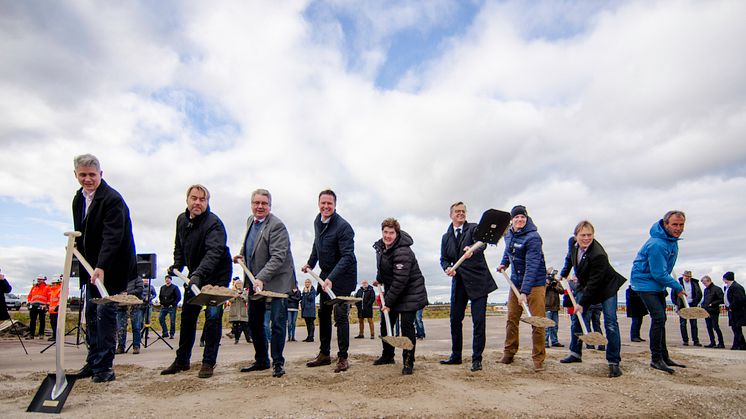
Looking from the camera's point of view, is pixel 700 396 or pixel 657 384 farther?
pixel 657 384

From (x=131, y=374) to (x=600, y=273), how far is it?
19.3ft

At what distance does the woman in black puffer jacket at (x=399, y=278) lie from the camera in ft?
18.5

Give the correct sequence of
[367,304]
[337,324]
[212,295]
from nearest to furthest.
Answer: [212,295] < [337,324] < [367,304]

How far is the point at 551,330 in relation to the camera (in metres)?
10.2

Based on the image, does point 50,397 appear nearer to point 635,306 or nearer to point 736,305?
point 635,306

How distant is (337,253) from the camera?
19.6ft

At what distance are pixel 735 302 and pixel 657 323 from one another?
7.09 metres

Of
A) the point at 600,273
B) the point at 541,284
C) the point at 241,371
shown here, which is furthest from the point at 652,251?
the point at 241,371

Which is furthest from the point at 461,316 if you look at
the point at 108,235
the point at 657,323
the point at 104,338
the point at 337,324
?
the point at 108,235

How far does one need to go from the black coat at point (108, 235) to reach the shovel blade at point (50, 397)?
122cm

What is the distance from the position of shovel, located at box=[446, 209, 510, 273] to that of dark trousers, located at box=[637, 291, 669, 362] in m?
2.10

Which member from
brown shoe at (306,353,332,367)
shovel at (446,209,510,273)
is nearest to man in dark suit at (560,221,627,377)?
shovel at (446,209,510,273)

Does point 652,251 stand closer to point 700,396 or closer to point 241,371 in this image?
point 700,396

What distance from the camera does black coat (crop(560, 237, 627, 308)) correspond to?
568 centimetres
